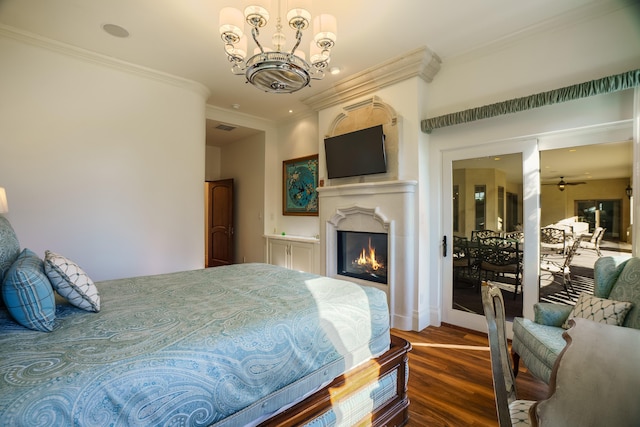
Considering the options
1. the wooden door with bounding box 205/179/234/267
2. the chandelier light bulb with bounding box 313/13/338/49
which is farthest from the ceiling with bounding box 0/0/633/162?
the wooden door with bounding box 205/179/234/267

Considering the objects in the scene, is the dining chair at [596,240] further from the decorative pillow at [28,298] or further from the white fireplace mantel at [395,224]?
the decorative pillow at [28,298]

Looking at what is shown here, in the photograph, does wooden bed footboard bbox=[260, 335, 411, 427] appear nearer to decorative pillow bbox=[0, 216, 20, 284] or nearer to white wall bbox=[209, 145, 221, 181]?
decorative pillow bbox=[0, 216, 20, 284]

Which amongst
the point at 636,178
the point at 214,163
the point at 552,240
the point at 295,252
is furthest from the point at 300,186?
the point at 636,178

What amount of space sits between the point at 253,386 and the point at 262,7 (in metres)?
2.04

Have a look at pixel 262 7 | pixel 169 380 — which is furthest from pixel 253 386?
pixel 262 7

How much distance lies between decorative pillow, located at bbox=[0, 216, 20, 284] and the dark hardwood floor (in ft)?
7.94

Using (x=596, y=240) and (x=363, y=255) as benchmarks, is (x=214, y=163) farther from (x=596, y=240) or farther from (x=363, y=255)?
(x=596, y=240)

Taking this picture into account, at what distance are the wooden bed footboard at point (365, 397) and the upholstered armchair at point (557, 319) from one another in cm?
82

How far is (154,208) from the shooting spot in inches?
145

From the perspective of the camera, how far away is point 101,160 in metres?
→ 3.31

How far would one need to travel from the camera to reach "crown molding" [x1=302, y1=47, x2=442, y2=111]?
10.6 ft

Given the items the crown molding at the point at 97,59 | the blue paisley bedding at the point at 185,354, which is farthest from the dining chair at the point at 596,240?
the crown molding at the point at 97,59

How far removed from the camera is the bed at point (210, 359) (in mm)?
912

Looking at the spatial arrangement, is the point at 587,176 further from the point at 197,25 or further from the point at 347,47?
the point at 197,25
